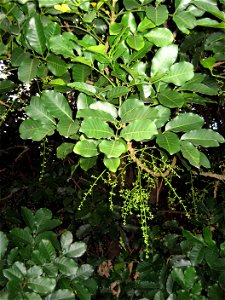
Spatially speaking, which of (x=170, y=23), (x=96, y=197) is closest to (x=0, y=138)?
(x=96, y=197)

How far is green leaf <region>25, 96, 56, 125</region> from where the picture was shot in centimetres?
96

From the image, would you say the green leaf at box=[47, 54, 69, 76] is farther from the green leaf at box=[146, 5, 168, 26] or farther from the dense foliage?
the green leaf at box=[146, 5, 168, 26]

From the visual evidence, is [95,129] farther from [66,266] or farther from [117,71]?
[66,266]

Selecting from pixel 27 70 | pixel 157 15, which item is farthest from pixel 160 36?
pixel 27 70

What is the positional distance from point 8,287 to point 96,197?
0.95 m

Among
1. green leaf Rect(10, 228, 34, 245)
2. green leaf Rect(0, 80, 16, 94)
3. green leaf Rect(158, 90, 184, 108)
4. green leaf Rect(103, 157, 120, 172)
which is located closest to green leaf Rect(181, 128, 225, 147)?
green leaf Rect(158, 90, 184, 108)

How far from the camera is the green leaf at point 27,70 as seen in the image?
3.00 feet

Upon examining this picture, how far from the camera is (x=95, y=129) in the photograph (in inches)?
29.6

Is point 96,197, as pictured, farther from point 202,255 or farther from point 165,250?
point 202,255

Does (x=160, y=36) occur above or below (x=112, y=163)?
above

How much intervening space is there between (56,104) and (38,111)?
0.08m

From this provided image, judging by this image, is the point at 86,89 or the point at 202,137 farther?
the point at 202,137

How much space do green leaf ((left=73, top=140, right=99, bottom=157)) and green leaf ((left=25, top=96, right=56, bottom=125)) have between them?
18 centimetres

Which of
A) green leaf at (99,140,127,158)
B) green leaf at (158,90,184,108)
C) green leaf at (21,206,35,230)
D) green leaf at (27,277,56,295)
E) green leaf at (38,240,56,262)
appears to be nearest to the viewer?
green leaf at (99,140,127,158)
